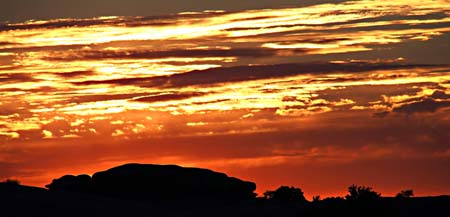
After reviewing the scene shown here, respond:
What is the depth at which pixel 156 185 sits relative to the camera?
421 feet

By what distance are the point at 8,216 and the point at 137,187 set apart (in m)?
27.1

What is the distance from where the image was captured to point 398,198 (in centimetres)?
10956

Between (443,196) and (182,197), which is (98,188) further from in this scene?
(443,196)

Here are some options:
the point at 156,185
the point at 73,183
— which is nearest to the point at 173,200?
the point at 156,185

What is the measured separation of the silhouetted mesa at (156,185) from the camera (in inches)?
5015

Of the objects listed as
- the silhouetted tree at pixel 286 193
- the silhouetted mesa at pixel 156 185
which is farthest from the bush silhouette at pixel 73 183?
the silhouetted tree at pixel 286 193

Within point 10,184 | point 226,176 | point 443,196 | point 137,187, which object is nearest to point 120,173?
point 137,187

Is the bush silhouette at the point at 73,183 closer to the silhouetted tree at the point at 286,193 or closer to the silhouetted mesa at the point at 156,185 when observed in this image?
the silhouetted mesa at the point at 156,185

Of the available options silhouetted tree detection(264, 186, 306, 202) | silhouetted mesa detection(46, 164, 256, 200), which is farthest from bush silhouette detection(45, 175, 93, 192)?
silhouetted tree detection(264, 186, 306, 202)

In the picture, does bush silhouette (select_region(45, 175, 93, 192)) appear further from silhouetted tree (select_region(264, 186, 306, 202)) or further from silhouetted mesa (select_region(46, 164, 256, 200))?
Answer: silhouetted tree (select_region(264, 186, 306, 202))

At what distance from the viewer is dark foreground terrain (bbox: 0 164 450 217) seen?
4119 inches

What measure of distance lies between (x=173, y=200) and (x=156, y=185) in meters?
3.15

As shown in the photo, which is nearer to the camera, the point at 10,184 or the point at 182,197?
the point at 10,184

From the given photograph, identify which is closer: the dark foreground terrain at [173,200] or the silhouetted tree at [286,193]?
the dark foreground terrain at [173,200]
